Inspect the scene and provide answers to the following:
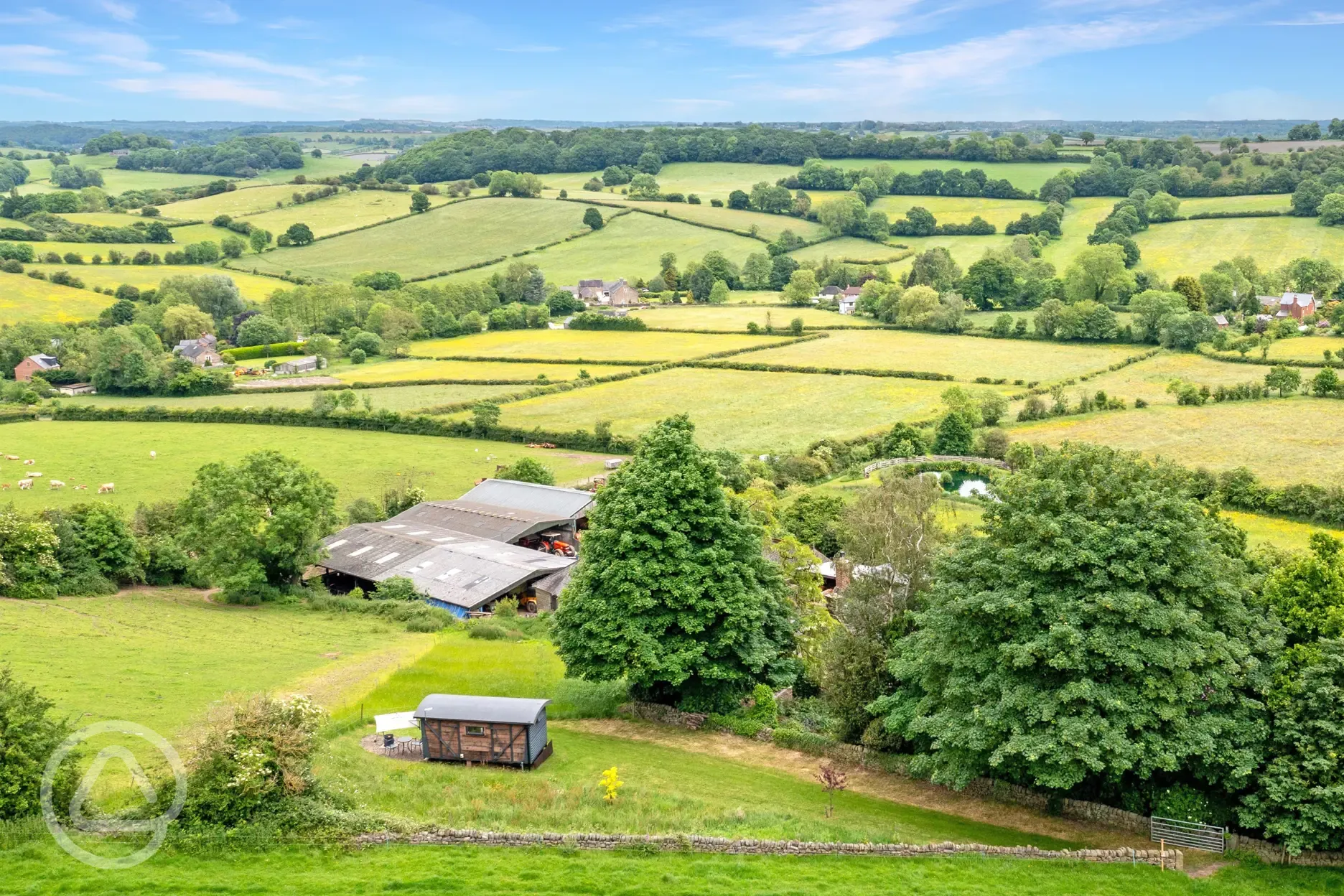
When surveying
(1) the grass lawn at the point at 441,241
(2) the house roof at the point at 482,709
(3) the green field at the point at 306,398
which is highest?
(1) the grass lawn at the point at 441,241

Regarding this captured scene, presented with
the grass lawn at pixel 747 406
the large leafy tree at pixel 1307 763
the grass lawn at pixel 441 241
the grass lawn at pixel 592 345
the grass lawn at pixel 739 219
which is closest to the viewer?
the large leafy tree at pixel 1307 763

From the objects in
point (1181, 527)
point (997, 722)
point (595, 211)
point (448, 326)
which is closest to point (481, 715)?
point (997, 722)

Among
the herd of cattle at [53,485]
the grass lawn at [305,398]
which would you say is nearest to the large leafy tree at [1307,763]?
the herd of cattle at [53,485]

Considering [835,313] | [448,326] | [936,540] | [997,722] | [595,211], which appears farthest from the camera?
[595,211]

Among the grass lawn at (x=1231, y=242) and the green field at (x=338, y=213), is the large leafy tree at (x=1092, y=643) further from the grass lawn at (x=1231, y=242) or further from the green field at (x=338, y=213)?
the green field at (x=338, y=213)

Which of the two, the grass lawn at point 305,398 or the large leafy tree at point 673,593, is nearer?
the large leafy tree at point 673,593

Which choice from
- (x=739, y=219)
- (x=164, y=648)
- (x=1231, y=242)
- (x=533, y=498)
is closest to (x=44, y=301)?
(x=533, y=498)

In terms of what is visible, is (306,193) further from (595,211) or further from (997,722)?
(997,722)
